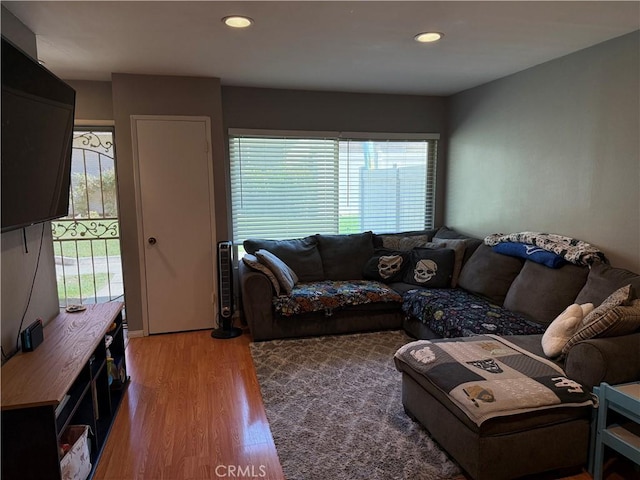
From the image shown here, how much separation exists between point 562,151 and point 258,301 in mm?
2821

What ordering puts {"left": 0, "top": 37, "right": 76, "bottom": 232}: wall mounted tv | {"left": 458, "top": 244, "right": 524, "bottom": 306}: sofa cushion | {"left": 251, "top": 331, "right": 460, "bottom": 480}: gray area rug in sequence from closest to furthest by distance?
{"left": 0, "top": 37, "right": 76, "bottom": 232}: wall mounted tv < {"left": 251, "top": 331, "right": 460, "bottom": 480}: gray area rug < {"left": 458, "top": 244, "right": 524, "bottom": 306}: sofa cushion

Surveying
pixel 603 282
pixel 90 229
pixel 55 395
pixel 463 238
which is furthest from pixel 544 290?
pixel 90 229

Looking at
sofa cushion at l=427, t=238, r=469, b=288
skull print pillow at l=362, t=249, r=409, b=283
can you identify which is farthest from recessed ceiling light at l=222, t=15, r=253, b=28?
sofa cushion at l=427, t=238, r=469, b=288

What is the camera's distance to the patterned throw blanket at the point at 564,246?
3000mm

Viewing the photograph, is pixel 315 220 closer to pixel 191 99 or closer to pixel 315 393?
pixel 191 99

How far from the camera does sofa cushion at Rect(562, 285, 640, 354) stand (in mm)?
2166

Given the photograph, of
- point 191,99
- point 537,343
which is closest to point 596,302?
point 537,343

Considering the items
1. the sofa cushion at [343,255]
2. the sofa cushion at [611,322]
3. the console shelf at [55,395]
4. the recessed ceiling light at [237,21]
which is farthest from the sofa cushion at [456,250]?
the console shelf at [55,395]

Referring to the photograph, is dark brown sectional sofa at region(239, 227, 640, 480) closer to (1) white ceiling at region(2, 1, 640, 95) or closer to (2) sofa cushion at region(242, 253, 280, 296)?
(2) sofa cushion at region(242, 253, 280, 296)

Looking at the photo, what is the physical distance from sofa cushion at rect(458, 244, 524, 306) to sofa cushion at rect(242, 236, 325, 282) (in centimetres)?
147

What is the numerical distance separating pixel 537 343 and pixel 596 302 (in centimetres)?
49

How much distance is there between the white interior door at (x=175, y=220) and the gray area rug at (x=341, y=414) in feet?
3.03

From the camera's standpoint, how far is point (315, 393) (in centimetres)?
289

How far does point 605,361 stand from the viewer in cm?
205
